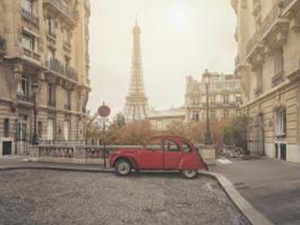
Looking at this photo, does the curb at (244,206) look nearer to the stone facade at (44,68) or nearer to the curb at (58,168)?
the curb at (58,168)

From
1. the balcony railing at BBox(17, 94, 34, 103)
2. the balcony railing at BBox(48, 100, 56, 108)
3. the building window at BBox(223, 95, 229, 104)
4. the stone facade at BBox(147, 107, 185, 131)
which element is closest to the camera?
the balcony railing at BBox(17, 94, 34, 103)

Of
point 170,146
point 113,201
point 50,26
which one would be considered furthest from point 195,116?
point 113,201

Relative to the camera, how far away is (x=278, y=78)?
21.5 m

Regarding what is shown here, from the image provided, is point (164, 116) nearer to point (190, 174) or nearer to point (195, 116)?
point (195, 116)

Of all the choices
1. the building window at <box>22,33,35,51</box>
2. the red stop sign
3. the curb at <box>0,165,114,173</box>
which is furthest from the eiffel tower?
the curb at <box>0,165,114,173</box>

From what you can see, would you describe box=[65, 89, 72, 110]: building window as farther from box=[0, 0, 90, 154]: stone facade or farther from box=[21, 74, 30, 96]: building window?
box=[21, 74, 30, 96]: building window

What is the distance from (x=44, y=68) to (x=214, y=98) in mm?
58486

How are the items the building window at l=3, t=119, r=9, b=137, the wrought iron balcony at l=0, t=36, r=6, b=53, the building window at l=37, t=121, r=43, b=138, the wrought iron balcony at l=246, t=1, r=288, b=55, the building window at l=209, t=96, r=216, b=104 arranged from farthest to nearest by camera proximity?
1. the building window at l=209, t=96, r=216, b=104
2. the building window at l=37, t=121, r=43, b=138
3. the building window at l=3, t=119, r=9, b=137
4. the wrought iron balcony at l=0, t=36, r=6, b=53
5. the wrought iron balcony at l=246, t=1, r=288, b=55

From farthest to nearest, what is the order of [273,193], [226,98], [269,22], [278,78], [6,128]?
[226,98] → [6,128] → [278,78] → [269,22] → [273,193]

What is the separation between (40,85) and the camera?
30.5m

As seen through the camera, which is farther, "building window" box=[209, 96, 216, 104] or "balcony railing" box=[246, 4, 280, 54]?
"building window" box=[209, 96, 216, 104]

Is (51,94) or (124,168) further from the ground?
(51,94)

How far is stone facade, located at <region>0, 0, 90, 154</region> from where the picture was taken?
26359 mm

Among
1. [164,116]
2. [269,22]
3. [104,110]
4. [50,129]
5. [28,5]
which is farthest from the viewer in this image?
[164,116]
